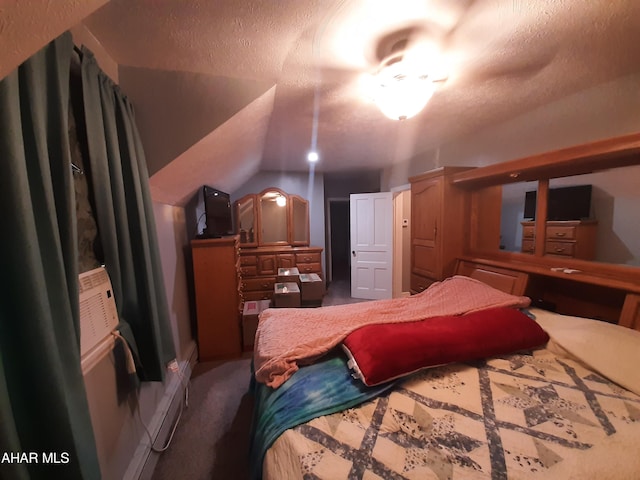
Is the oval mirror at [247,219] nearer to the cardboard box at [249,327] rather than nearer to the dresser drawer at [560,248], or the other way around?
the cardboard box at [249,327]

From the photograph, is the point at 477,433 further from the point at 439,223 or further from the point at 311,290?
the point at 311,290

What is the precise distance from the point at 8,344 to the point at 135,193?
818 millimetres

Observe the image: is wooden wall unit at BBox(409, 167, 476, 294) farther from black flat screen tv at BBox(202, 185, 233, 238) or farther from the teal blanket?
black flat screen tv at BBox(202, 185, 233, 238)

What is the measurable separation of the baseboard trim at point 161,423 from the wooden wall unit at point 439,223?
2285 millimetres

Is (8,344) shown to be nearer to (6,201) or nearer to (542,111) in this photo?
(6,201)

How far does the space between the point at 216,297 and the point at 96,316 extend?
1.39 meters

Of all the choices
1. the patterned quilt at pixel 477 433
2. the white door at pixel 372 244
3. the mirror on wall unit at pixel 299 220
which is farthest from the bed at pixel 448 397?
the mirror on wall unit at pixel 299 220

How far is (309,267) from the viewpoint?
3.82 meters

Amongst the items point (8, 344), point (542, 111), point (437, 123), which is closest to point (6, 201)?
point (8, 344)

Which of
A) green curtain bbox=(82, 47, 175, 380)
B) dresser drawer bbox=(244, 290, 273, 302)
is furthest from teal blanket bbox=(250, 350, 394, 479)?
dresser drawer bbox=(244, 290, 273, 302)

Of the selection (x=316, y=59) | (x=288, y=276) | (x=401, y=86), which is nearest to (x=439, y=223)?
(x=401, y=86)

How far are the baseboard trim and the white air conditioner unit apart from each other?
0.68 meters

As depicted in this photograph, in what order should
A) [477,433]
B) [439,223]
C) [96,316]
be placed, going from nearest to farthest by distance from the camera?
[477,433]
[96,316]
[439,223]

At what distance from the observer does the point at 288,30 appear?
1085 mm
